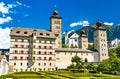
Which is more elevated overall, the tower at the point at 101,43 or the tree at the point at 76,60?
the tower at the point at 101,43

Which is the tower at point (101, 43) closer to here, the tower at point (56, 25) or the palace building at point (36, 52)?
the palace building at point (36, 52)

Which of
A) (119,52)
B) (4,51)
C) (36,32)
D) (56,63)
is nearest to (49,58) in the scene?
(56,63)

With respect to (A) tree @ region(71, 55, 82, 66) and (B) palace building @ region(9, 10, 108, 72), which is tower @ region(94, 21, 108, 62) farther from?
(A) tree @ region(71, 55, 82, 66)

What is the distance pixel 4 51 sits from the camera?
278 ft

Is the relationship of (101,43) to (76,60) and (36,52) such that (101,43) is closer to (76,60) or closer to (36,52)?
(76,60)

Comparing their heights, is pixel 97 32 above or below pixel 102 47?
above

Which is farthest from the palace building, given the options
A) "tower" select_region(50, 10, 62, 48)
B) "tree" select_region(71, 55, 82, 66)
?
"tower" select_region(50, 10, 62, 48)

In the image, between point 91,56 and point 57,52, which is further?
point 91,56

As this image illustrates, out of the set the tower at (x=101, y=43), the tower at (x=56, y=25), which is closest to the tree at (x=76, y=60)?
the tower at (x=56, y=25)

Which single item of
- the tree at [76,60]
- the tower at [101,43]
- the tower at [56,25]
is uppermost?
the tower at [56,25]

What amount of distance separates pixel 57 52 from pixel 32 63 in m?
11.7

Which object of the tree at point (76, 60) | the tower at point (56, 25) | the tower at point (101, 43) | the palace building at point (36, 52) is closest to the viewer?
the palace building at point (36, 52)

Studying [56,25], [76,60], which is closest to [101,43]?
[76,60]

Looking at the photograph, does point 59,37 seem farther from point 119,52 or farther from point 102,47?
point 119,52
